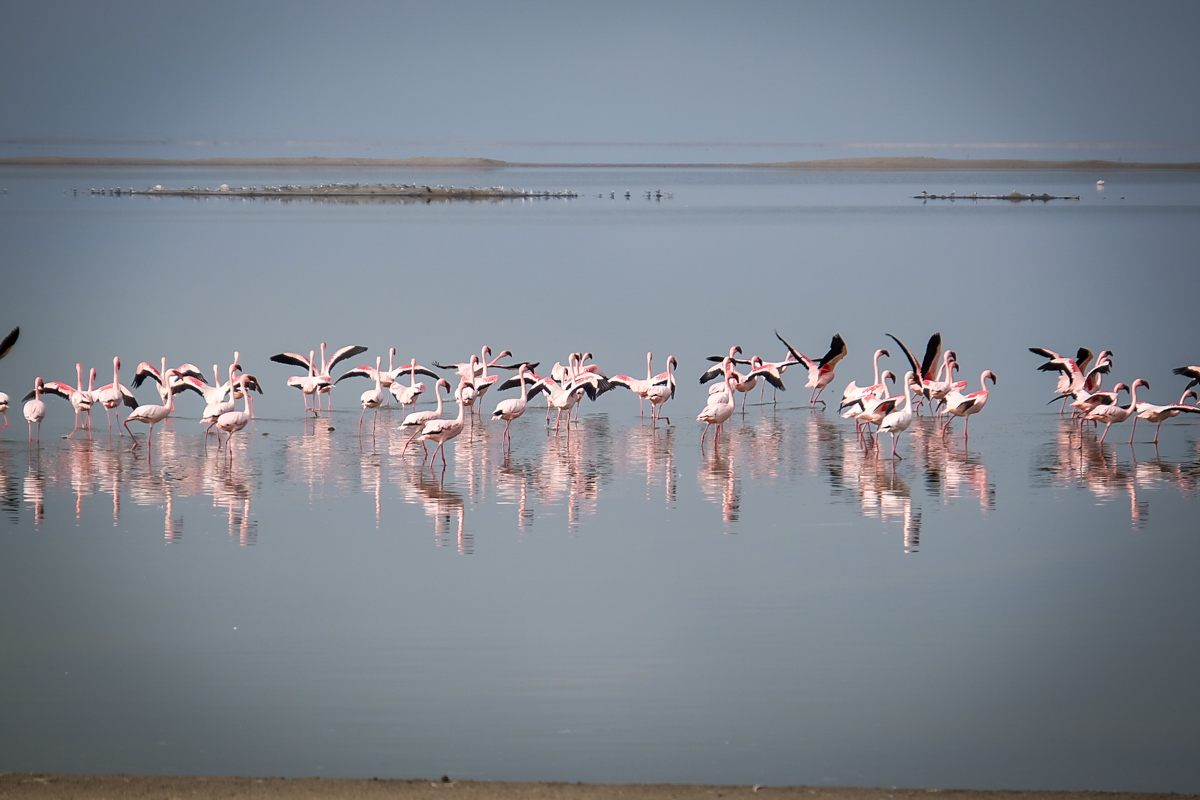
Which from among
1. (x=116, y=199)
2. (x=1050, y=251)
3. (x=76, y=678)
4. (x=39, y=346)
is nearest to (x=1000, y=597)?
(x=76, y=678)

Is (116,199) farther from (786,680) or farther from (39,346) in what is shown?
(786,680)

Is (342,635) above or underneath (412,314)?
underneath

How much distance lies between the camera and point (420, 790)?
19.9 ft

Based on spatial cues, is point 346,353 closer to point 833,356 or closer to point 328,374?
point 328,374

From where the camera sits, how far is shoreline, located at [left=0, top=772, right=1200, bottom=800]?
6000 millimetres

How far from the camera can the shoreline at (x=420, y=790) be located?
6.00m

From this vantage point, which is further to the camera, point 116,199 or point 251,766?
point 116,199

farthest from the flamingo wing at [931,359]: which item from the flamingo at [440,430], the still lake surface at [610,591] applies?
the flamingo at [440,430]

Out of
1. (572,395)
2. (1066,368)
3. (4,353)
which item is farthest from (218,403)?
(1066,368)

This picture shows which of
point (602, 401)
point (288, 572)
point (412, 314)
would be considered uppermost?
point (412, 314)

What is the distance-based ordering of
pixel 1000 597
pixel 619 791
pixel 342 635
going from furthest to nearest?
pixel 1000 597, pixel 342 635, pixel 619 791

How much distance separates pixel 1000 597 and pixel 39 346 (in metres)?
16.8

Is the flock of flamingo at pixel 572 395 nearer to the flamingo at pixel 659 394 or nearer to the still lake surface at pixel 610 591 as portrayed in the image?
the flamingo at pixel 659 394

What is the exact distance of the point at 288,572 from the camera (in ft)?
31.7
